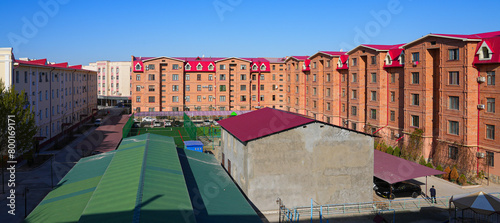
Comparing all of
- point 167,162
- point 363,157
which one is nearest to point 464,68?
point 363,157

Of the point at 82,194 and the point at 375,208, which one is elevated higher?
the point at 82,194

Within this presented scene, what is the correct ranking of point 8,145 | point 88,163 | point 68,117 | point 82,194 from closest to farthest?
point 82,194
point 88,163
point 8,145
point 68,117

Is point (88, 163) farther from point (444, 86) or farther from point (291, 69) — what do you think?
point (291, 69)

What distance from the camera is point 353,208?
23734 millimetres

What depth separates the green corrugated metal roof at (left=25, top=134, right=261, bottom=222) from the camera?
13.6 metres

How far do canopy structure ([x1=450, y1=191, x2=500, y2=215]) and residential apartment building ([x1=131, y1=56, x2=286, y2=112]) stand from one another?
5718 cm

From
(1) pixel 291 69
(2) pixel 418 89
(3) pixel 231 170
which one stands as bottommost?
(3) pixel 231 170

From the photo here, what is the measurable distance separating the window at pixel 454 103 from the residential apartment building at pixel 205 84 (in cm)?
4488

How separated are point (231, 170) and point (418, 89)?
21.6 metres

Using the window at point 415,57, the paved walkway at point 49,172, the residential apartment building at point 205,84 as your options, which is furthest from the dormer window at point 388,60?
the residential apartment building at point 205,84

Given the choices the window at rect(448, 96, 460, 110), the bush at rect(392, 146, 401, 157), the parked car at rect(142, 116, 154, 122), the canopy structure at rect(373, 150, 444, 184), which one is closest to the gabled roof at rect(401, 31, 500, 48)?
the window at rect(448, 96, 460, 110)

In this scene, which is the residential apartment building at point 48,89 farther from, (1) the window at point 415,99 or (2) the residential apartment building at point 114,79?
(1) the window at point 415,99

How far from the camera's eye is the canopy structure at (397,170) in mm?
25188

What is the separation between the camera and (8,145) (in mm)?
30812
